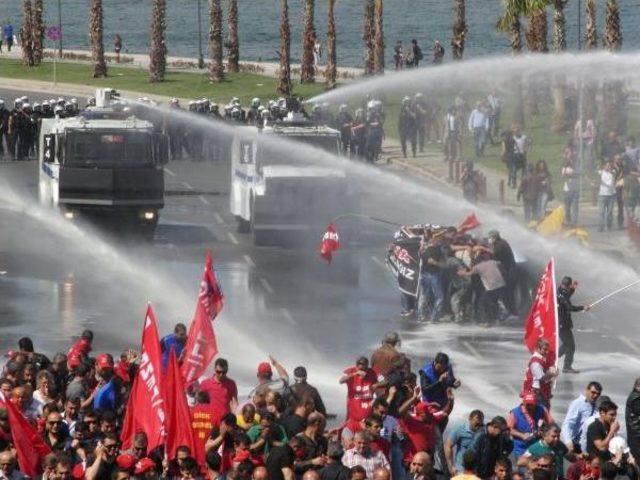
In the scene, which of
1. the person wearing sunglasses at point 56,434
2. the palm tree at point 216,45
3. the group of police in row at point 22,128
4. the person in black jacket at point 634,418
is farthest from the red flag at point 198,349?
the palm tree at point 216,45

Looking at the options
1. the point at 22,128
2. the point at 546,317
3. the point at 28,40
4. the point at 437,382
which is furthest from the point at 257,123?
the point at 28,40

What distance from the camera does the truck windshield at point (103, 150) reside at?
4112cm

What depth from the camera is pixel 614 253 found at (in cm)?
3884

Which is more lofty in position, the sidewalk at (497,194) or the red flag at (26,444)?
the red flag at (26,444)

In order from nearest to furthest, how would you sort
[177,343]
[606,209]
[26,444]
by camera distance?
[26,444] < [177,343] < [606,209]

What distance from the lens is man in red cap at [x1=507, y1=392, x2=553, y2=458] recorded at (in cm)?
2011

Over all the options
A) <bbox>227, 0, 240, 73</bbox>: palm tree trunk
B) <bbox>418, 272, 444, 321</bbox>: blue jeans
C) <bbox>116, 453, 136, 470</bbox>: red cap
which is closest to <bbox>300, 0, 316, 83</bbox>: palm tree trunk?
<bbox>227, 0, 240, 73</bbox>: palm tree trunk

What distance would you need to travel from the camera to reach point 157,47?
77.1 meters

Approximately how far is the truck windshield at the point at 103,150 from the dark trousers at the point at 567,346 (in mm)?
15015

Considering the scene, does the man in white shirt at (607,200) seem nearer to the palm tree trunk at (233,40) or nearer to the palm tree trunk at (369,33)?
the palm tree trunk at (369,33)

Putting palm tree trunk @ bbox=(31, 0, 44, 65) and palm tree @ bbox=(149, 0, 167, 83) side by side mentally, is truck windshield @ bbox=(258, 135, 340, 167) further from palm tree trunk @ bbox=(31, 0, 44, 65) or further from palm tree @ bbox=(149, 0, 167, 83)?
palm tree trunk @ bbox=(31, 0, 44, 65)

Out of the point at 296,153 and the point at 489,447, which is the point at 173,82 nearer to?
the point at 296,153

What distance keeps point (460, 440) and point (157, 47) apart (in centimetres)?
5861

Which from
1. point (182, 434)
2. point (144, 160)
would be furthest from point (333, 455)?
point (144, 160)
